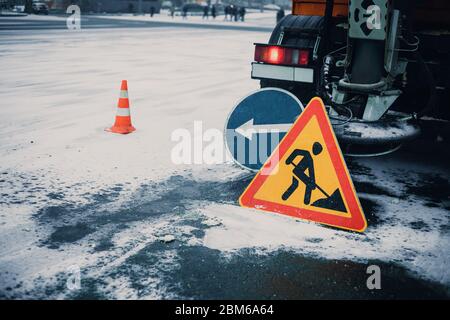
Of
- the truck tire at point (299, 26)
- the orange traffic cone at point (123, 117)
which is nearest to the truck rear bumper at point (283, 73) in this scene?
the truck tire at point (299, 26)

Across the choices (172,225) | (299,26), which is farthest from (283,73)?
(172,225)

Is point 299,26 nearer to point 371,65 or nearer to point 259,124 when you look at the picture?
point 371,65

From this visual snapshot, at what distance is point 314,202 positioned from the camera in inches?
154

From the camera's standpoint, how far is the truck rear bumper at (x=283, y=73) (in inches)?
200

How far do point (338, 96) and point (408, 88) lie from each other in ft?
3.05

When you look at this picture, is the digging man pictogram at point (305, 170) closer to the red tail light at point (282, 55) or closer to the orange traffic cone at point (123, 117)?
the red tail light at point (282, 55)

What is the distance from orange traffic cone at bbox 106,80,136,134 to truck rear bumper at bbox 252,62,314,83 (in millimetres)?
2200

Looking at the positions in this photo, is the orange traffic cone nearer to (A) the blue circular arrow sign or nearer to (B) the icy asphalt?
(B) the icy asphalt

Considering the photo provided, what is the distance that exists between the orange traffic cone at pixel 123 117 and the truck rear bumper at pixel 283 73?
7.22 ft

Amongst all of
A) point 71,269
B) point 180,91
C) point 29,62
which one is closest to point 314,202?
point 71,269

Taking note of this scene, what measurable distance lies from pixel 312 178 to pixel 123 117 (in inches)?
145

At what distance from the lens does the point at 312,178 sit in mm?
3898

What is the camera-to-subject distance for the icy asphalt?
10.2 feet
